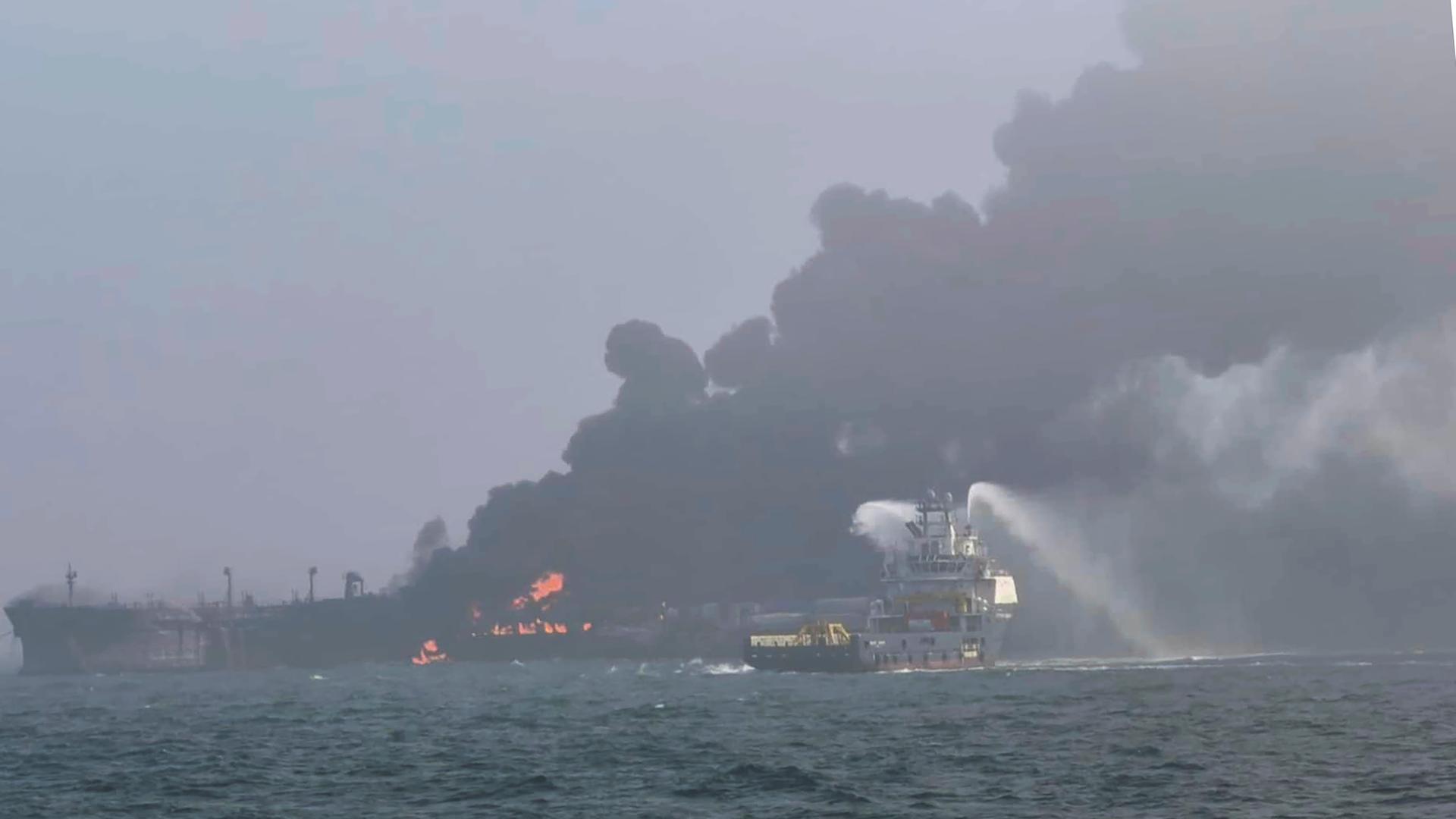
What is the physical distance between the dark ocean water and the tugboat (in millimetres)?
28953

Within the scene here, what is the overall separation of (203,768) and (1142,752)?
47616 mm

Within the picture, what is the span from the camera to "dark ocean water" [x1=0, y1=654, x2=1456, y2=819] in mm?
66188

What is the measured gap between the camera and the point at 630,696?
145000mm

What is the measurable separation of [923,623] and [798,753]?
101 metres

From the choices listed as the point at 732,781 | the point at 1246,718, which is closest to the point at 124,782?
the point at 732,781

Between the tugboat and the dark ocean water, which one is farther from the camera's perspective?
the tugboat

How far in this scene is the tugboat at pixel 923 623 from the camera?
585 ft

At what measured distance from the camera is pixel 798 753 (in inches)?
3401

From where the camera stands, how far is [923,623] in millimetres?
185625

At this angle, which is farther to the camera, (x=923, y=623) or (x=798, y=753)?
(x=923, y=623)

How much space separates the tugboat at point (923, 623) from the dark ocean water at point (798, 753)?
28953mm

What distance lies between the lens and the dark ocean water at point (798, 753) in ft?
217

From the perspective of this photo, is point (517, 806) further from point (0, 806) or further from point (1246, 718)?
point (1246, 718)

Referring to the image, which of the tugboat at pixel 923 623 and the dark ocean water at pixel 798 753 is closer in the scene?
the dark ocean water at pixel 798 753
